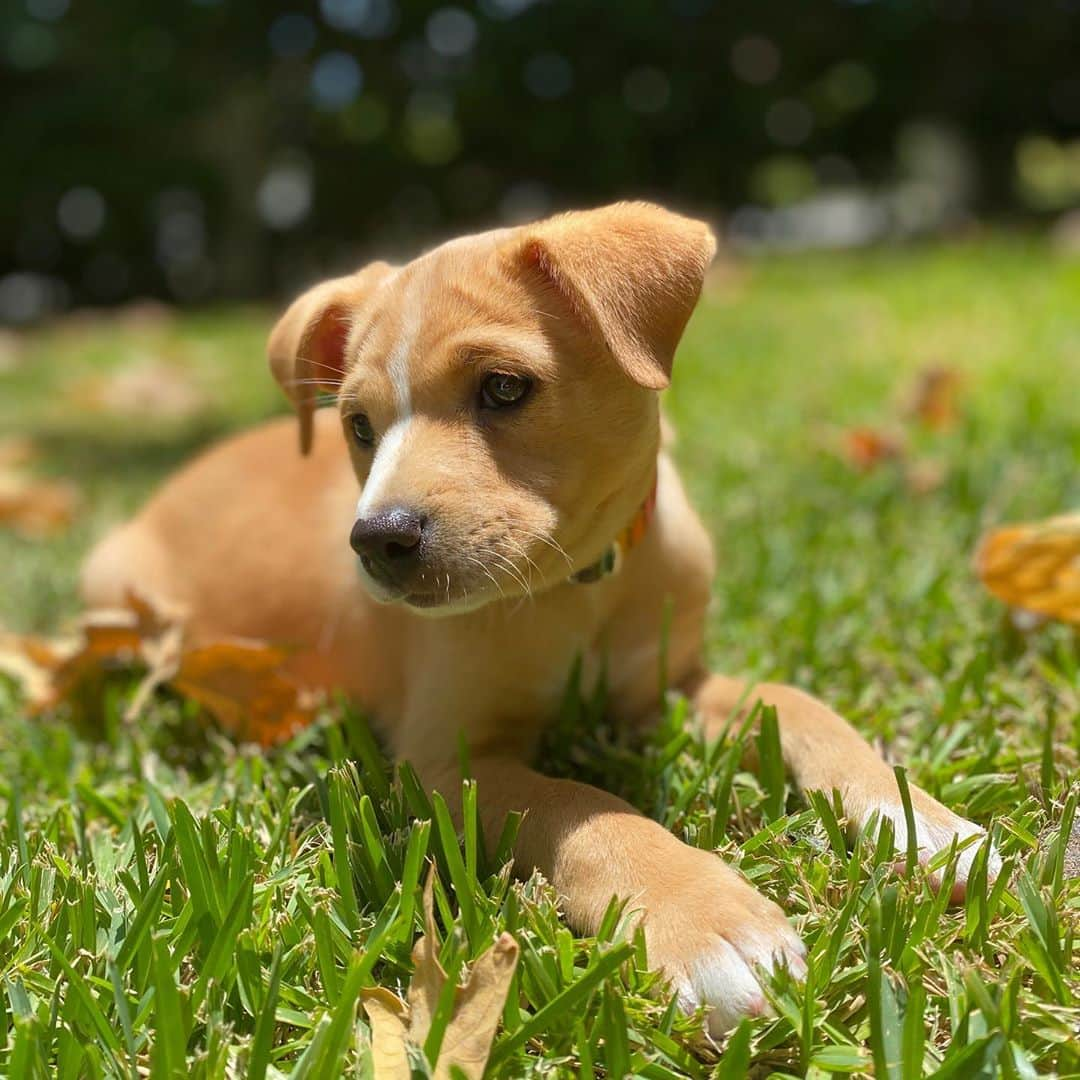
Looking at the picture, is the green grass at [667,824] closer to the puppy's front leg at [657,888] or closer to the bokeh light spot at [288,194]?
the puppy's front leg at [657,888]

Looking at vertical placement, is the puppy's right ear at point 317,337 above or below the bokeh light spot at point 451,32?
below

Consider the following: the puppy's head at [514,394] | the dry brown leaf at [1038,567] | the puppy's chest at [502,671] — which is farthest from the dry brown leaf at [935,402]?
the puppy's head at [514,394]

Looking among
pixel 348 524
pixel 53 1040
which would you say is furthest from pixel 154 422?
pixel 53 1040

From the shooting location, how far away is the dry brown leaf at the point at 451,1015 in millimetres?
1546

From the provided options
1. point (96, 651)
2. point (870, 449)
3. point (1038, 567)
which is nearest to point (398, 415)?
point (96, 651)

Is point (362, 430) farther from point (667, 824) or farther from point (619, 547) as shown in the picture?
point (667, 824)

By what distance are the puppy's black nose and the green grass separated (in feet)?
1.30

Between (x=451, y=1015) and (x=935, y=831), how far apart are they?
87 centimetres

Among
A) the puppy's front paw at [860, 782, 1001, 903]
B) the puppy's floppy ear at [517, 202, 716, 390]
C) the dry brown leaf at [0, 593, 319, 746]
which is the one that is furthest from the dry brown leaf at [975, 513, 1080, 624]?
the dry brown leaf at [0, 593, 319, 746]

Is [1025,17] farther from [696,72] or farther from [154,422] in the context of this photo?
[154,422]

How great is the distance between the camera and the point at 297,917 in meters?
1.87

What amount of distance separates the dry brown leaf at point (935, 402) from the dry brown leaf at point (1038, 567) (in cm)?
191

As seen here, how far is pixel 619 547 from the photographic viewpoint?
254 cm

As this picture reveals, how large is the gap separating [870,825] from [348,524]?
1590mm
